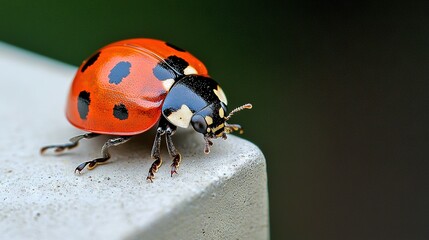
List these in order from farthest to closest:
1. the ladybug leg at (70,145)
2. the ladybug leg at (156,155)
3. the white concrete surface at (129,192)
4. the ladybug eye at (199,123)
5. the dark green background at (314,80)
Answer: the dark green background at (314,80) → the ladybug leg at (70,145) → the ladybug eye at (199,123) → the ladybug leg at (156,155) → the white concrete surface at (129,192)

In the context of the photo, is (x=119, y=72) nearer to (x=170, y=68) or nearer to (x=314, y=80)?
(x=170, y=68)

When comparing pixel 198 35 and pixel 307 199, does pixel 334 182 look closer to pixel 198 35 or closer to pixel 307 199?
pixel 307 199

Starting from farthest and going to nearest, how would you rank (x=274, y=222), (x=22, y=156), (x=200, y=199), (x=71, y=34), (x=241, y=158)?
(x=71, y=34), (x=274, y=222), (x=22, y=156), (x=241, y=158), (x=200, y=199)

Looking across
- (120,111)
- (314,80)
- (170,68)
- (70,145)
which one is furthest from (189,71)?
(314,80)

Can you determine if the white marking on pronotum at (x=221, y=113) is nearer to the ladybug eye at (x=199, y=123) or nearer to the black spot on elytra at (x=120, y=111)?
the ladybug eye at (x=199, y=123)

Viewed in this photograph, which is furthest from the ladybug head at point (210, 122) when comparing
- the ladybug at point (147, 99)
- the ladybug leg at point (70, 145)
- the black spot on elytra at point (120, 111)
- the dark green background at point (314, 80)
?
the dark green background at point (314, 80)

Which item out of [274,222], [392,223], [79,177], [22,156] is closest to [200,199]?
[79,177]
